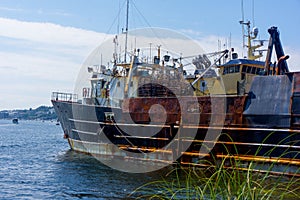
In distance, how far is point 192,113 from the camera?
15.4 metres

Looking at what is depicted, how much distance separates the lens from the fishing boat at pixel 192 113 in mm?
13359

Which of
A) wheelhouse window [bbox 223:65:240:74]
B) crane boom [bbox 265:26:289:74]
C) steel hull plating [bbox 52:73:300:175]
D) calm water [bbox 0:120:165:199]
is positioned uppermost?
crane boom [bbox 265:26:289:74]

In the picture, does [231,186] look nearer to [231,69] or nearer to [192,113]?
[192,113]

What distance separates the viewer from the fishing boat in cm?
1336

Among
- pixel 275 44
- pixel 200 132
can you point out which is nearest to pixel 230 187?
pixel 200 132

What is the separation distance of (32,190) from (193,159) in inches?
261

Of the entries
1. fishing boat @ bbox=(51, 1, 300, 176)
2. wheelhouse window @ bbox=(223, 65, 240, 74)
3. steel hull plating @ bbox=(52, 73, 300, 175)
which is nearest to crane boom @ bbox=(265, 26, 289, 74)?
fishing boat @ bbox=(51, 1, 300, 176)

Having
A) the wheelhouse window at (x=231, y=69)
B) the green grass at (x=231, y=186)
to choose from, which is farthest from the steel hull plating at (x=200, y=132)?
the wheelhouse window at (x=231, y=69)

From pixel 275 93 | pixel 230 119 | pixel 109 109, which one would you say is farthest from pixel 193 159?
pixel 109 109

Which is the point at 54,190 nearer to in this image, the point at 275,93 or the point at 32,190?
the point at 32,190

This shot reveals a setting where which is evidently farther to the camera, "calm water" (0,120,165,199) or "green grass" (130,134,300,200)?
"calm water" (0,120,165,199)

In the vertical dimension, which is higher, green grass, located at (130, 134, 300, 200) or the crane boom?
the crane boom

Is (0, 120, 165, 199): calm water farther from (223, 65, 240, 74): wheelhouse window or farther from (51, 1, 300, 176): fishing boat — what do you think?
(223, 65, 240, 74): wheelhouse window

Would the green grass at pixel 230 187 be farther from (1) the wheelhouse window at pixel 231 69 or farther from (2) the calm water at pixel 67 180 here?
(1) the wheelhouse window at pixel 231 69
